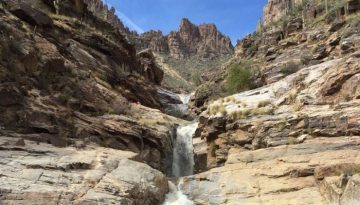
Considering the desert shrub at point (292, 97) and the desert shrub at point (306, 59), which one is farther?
the desert shrub at point (306, 59)

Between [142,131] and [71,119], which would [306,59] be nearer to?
[142,131]

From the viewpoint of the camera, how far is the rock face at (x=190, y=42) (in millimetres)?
157125

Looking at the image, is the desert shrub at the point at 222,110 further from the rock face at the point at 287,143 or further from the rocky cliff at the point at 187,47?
the rocky cliff at the point at 187,47

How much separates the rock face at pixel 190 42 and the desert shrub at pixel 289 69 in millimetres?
106570

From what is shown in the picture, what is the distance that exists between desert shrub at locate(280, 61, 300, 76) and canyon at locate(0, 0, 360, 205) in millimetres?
161

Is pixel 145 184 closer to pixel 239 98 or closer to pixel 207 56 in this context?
pixel 239 98

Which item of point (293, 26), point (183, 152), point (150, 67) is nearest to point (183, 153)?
point (183, 152)

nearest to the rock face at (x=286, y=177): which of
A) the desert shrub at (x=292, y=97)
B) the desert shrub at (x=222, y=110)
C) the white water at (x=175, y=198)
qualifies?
the white water at (x=175, y=198)

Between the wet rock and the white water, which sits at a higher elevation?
the wet rock

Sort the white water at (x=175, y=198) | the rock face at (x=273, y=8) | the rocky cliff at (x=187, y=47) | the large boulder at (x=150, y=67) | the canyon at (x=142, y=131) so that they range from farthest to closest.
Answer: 1. the rock face at (x=273, y=8)
2. the rocky cliff at (x=187, y=47)
3. the large boulder at (x=150, y=67)
4. the white water at (x=175, y=198)
5. the canyon at (x=142, y=131)

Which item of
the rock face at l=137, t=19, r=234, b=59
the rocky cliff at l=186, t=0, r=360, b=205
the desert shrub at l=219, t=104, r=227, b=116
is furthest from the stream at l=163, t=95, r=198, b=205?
the rock face at l=137, t=19, r=234, b=59

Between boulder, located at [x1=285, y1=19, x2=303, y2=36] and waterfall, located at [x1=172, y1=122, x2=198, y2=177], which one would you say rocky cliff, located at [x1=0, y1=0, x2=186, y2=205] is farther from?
boulder, located at [x1=285, y1=19, x2=303, y2=36]

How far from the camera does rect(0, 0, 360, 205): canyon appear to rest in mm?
16250

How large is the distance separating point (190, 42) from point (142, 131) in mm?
144597
